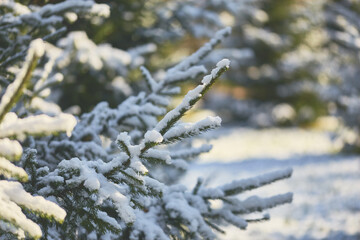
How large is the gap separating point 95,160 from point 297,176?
230 inches

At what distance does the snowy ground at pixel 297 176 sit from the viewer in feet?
13.2

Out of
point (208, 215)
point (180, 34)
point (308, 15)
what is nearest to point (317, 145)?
point (308, 15)

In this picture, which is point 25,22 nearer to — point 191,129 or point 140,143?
point 140,143

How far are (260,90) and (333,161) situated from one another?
5615 millimetres

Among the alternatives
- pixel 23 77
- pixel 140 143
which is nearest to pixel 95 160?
pixel 140 143

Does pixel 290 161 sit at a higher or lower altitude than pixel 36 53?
higher

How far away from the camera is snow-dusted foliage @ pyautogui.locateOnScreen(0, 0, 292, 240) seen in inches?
36.2

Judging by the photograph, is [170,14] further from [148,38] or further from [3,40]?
[3,40]

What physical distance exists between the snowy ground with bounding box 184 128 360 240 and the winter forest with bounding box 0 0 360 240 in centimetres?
3

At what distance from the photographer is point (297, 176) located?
22.1 ft

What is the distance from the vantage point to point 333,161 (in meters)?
7.90

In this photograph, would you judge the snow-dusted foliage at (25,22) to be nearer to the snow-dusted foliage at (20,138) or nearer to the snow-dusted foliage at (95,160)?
the snow-dusted foliage at (95,160)

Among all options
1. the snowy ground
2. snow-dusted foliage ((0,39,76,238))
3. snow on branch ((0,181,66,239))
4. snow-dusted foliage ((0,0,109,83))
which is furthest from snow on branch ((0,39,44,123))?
the snowy ground

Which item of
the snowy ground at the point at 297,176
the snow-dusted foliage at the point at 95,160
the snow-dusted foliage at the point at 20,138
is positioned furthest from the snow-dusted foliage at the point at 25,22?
the snowy ground at the point at 297,176
